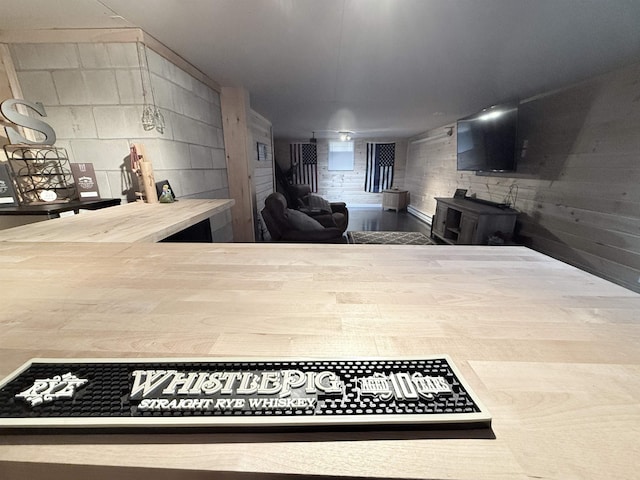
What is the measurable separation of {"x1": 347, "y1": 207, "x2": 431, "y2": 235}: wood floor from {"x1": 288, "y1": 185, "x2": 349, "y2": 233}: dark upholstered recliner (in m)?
1.01

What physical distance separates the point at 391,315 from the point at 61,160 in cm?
273

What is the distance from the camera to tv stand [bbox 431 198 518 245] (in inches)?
133

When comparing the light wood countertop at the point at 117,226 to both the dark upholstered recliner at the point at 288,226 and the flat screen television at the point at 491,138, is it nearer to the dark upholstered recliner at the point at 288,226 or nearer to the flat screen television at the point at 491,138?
the dark upholstered recliner at the point at 288,226

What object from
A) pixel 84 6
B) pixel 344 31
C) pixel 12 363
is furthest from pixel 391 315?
pixel 84 6

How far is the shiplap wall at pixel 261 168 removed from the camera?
4.10m

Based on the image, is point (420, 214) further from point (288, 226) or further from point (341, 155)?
point (288, 226)

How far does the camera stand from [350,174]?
8.67 m

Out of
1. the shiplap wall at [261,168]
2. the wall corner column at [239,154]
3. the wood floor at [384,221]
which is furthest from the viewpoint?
the wood floor at [384,221]

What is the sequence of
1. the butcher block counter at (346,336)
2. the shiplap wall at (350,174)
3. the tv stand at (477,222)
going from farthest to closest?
the shiplap wall at (350,174) → the tv stand at (477,222) → the butcher block counter at (346,336)

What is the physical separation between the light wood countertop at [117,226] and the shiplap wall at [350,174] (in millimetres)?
7134

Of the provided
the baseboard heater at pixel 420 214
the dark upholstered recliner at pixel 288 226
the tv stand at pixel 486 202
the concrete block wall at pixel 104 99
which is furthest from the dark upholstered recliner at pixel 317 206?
the baseboard heater at pixel 420 214

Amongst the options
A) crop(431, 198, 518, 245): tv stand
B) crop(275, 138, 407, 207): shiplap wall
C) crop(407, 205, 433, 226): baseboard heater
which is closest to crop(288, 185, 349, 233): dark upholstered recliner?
crop(431, 198, 518, 245): tv stand

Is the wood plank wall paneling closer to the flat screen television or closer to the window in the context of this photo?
the flat screen television

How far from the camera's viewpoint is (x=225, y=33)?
181 centimetres
